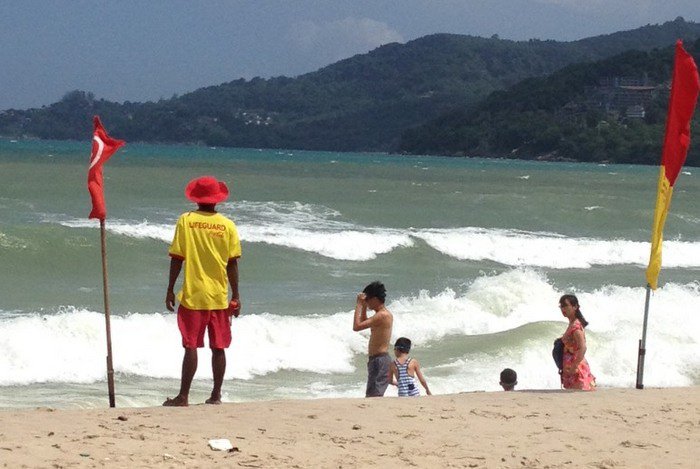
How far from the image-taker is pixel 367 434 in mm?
7043

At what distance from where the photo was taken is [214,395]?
25.5 feet

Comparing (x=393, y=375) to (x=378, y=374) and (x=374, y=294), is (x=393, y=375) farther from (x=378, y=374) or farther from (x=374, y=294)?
(x=374, y=294)

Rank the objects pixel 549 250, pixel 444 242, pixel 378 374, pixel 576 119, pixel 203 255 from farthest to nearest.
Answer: pixel 576 119, pixel 549 250, pixel 444 242, pixel 378 374, pixel 203 255

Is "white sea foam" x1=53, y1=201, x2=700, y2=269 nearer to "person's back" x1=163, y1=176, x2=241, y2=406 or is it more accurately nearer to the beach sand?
the beach sand

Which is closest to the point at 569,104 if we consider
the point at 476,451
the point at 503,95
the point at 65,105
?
the point at 503,95

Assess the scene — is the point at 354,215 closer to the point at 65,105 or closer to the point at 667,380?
the point at 667,380

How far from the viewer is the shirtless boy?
867 centimetres

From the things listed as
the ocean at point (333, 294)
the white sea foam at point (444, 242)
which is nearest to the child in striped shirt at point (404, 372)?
the ocean at point (333, 294)

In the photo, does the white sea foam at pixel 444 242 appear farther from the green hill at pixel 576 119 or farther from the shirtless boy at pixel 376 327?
the green hill at pixel 576 119

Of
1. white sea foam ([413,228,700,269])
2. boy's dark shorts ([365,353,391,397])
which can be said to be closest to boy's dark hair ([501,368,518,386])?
boy's dark shorts ([365,353,391,397])

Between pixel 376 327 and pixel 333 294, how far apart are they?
926cm

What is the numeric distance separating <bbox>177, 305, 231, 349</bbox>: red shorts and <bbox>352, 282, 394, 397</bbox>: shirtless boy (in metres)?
1.43

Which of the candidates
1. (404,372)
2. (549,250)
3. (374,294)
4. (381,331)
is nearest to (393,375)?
(404,372)

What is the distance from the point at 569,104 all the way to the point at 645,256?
11053 centimetres
